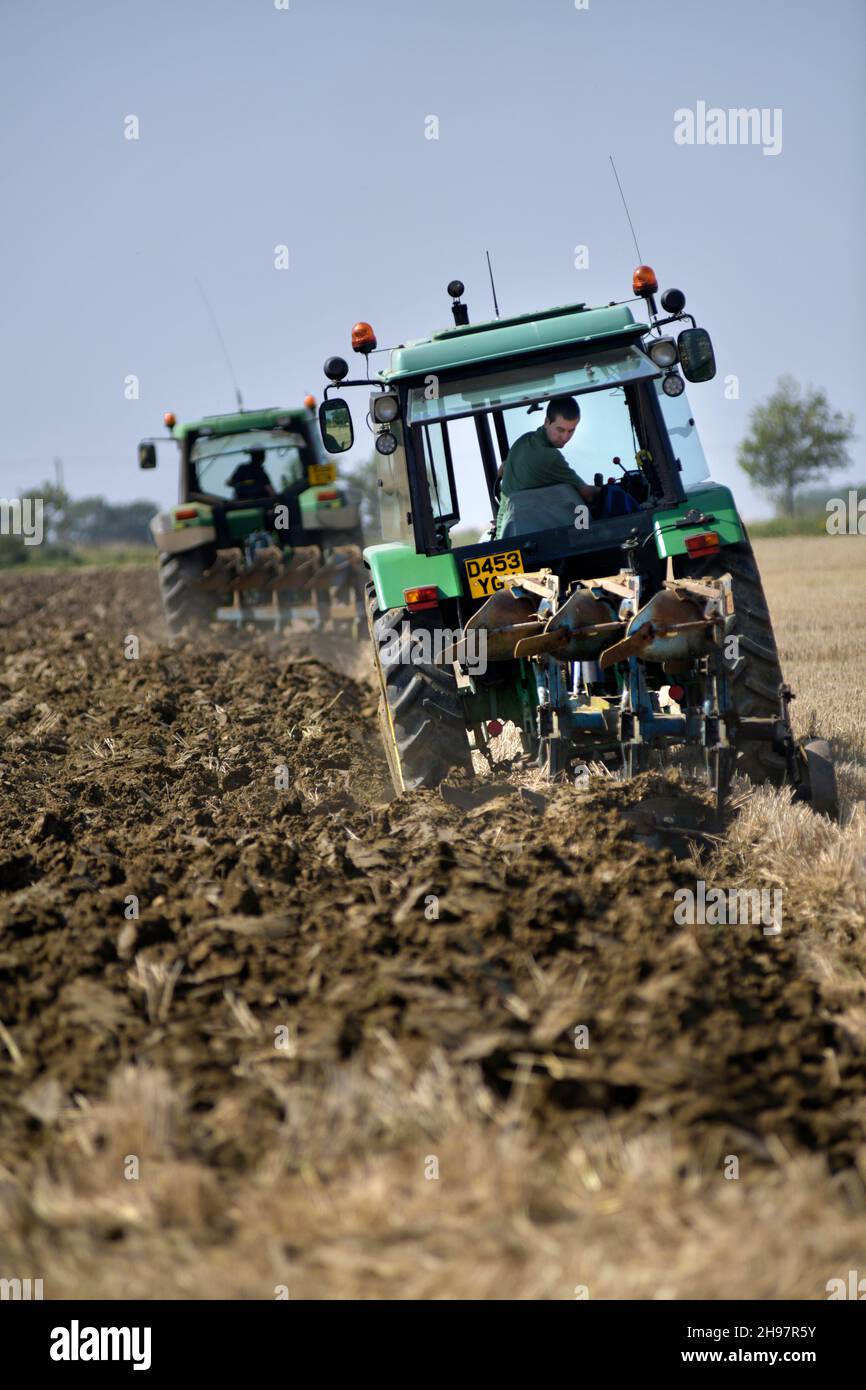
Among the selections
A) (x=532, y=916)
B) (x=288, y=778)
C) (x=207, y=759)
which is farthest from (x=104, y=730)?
(x=532, y=916)

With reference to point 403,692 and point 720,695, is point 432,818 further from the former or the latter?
point 720,695

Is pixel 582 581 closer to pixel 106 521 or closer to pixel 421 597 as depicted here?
pixel 421 597

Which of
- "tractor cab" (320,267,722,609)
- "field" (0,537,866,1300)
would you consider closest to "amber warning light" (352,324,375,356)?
"tractor cab" (320,267,722,609)

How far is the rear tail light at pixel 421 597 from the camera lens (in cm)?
629

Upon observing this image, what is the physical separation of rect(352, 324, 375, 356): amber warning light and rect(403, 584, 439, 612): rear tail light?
1248mm

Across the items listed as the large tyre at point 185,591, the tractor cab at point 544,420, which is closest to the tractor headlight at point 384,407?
the tractor cab at point 544,420

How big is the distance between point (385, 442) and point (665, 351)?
141 centimetres

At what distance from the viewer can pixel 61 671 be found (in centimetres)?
1248

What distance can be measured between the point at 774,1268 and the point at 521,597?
3.78 meters

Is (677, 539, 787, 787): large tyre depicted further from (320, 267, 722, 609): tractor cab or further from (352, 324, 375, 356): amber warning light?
(352, 324, 375, 356): amber warning light

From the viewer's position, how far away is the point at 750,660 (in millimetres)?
5996

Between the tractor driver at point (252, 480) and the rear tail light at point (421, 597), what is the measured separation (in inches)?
347

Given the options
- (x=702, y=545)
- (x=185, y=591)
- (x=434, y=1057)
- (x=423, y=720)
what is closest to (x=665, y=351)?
(x=702, y=545)

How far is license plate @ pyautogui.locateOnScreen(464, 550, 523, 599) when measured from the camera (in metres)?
6.36
